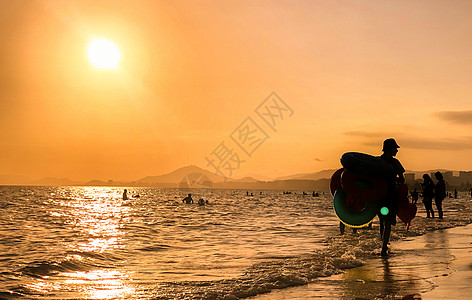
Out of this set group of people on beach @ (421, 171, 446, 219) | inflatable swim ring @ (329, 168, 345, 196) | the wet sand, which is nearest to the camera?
the wet sand

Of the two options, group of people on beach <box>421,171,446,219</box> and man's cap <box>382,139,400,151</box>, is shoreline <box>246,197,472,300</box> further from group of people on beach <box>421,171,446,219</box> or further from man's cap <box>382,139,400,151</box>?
group of people on beach <box>421,171,446,219</box>

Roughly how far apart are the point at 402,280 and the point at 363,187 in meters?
2.96

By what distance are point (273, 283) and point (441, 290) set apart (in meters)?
2.61

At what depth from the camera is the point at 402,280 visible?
706cm

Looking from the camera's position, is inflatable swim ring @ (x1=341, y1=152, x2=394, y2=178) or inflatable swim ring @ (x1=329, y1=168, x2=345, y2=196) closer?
inflatable swim ring @ (x1=341, y1=152, x2=394, y2=178)

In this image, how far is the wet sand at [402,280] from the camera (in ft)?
20.1

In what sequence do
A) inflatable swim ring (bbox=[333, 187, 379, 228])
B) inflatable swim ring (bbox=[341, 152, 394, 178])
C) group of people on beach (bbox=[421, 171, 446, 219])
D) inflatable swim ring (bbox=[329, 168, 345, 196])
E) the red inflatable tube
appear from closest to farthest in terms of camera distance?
inflatable swim ring (bbox=[341, 152, 394, 178]) < the red inflatable tube < inflatable swim ring (bbox=[333, 187, 379, 228]) < inflatable swim ring (bbox=[329, 168, 345, 196]) < group of people on beach (bbox=[421, 171, 446, 219])

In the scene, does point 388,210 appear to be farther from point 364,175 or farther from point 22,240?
point 22,240

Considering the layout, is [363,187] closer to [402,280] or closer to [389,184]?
[389,184]

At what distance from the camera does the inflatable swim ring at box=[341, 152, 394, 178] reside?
373 inches

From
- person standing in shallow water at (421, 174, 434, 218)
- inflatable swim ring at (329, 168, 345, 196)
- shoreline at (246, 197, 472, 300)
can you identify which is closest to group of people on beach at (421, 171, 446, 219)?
person standing in shallow water at (421, 174, 434, 218)

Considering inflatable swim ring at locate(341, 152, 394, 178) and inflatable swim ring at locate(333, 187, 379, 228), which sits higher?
inflatable swim ring at locate(341, 152, 394, 178)

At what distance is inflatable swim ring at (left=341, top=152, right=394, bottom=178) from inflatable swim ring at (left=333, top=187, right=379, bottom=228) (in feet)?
2.53

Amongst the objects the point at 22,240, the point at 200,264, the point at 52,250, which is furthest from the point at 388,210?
the point at 22,240
